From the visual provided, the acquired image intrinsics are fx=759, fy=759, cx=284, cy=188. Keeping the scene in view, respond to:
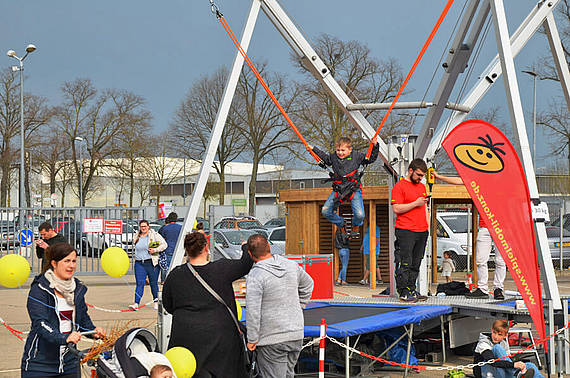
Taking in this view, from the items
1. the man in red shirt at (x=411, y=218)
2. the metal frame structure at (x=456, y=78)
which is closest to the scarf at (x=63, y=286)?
the metal frame structure at (x=456, y=78)

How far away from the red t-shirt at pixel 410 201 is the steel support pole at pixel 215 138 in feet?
8.03

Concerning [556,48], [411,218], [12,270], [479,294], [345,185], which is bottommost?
[479,294]

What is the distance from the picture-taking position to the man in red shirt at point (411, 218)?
384 inches

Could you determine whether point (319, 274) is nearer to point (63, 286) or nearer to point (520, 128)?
point (520, 128)

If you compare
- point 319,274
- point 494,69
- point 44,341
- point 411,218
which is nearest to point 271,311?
point 44,341

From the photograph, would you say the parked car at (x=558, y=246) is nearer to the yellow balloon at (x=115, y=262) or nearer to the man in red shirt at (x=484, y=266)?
the man in red shirt at (x=484, y=266)

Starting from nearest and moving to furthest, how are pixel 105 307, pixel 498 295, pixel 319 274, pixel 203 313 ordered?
pixel 203 313 < pixel 498 295 < pixel 319 274 < pixel 105 307

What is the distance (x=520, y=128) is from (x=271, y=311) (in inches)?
130

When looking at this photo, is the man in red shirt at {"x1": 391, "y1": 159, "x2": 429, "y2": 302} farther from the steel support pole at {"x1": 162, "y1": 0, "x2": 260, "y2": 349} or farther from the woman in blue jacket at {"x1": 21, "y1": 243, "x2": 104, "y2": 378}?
the woman in blue jacket at {"x1": 21, "y1": 243, "x2": 104, "y2": 378}

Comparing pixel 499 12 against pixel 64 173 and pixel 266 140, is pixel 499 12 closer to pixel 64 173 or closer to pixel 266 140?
pixel 266 140

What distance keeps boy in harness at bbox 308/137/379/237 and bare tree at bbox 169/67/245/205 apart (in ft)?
104

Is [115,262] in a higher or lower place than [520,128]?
lower

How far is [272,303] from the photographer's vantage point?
256 inches

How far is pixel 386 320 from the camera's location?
28.4ft
